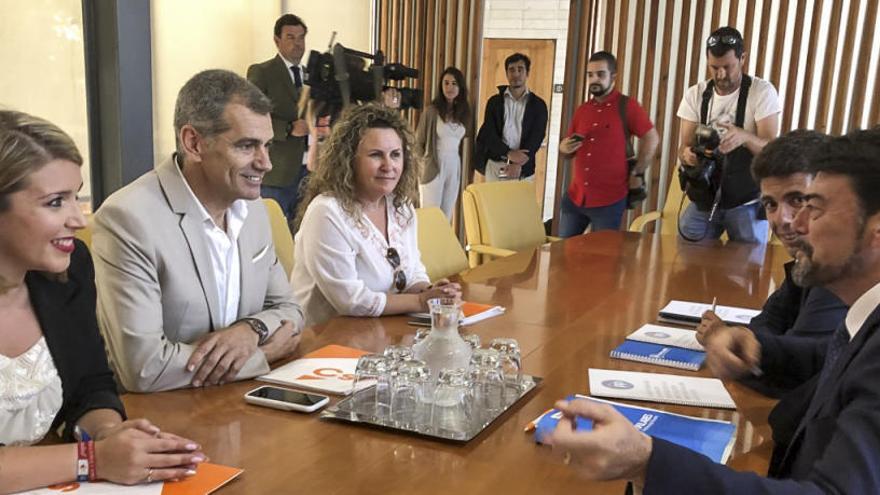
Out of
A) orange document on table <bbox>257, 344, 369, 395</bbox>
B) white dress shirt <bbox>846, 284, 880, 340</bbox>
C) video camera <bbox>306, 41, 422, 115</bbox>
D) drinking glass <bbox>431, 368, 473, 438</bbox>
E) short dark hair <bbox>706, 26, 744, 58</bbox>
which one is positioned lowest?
orange document on table <bbox>257, 344, 369, 395</bbox>

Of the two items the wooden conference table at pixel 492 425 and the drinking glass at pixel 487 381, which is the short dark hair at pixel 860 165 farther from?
the drinking glass at pixel 487 381

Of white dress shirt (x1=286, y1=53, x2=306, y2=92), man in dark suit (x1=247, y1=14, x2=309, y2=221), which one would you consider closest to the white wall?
man in dark suit (x1=247, y1=14, x2=309, y2=221)

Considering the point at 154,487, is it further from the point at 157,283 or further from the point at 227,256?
the point at 227,256

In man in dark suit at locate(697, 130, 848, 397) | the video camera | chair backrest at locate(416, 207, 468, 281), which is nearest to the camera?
man in dark suit at locate(697, 130, 848, 397)

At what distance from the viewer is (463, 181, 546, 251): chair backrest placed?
406 cm

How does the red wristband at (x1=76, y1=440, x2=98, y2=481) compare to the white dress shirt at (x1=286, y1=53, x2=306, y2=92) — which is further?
the white dress shirt at (x1=286, y1=53, x2=306, y2=92)

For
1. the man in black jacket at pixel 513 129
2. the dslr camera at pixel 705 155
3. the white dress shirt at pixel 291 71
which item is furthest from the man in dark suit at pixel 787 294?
the man in black jacket at pixel 513 129

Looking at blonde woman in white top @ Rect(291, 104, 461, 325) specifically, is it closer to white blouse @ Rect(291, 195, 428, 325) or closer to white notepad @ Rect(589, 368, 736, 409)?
white blouse @ Rect(291, 195, 428, 325)

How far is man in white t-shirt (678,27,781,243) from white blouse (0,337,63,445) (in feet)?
10.3

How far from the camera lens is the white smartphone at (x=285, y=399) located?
149cm

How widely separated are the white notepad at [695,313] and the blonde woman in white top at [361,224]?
661 millimetres

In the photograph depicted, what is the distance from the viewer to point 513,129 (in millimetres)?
5801

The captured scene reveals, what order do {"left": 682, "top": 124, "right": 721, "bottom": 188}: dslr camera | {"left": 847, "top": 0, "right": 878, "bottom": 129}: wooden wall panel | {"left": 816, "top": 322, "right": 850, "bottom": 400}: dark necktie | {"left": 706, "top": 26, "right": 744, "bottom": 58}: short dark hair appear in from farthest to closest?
{"left": 847, "top": 0, "right": 878, "bottom": 129}: wooden wall panel → {"left": 706, "top": 26, "right": 744, "bottom": 58}: short dark hair → {"left": 682, "top": 124, "right": 721, "bottom": 188}: dslr camera → {"left": 816, "top": 322, "right": 850, "bottom": 400}: dark necktie

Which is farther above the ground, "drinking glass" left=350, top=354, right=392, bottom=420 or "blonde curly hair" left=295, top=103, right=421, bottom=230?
"blonde curly hair" left=295, top=103, right=421, bottom=230
